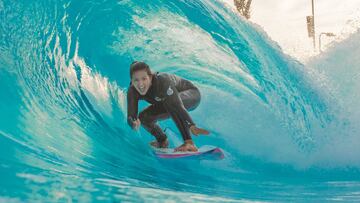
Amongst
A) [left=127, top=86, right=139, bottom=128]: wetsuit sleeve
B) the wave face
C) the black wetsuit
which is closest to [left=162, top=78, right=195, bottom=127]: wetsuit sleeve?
the black wetsuit


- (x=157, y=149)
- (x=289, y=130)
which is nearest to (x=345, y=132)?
(x=289, y=130)

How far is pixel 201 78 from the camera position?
784cm

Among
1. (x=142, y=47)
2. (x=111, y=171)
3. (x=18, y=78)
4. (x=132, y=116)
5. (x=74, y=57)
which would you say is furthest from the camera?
(x=142, y=47)

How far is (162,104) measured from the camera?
5195 mm

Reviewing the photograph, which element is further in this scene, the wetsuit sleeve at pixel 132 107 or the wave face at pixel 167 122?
the wetsuit sleeve at pixel 132 107

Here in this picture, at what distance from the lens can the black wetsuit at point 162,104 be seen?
486 cm

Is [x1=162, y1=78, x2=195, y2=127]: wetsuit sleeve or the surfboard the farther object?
the surfboard

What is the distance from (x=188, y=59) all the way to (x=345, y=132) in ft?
9.63

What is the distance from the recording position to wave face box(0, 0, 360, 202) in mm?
4117

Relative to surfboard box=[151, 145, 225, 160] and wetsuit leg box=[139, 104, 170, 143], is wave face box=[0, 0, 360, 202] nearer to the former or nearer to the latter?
surfboard box=[151, 145, 225, 160]

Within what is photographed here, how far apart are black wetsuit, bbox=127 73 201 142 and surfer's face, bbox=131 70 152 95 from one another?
63 millimetres

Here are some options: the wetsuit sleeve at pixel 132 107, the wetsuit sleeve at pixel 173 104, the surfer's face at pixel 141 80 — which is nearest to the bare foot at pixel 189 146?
the wetsuit sleeve at pixel 173 104

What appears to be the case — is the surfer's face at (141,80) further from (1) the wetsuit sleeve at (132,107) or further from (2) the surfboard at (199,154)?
(2) the surfboard at (199,154)

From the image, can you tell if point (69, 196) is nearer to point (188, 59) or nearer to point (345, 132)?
point (345, 132)
